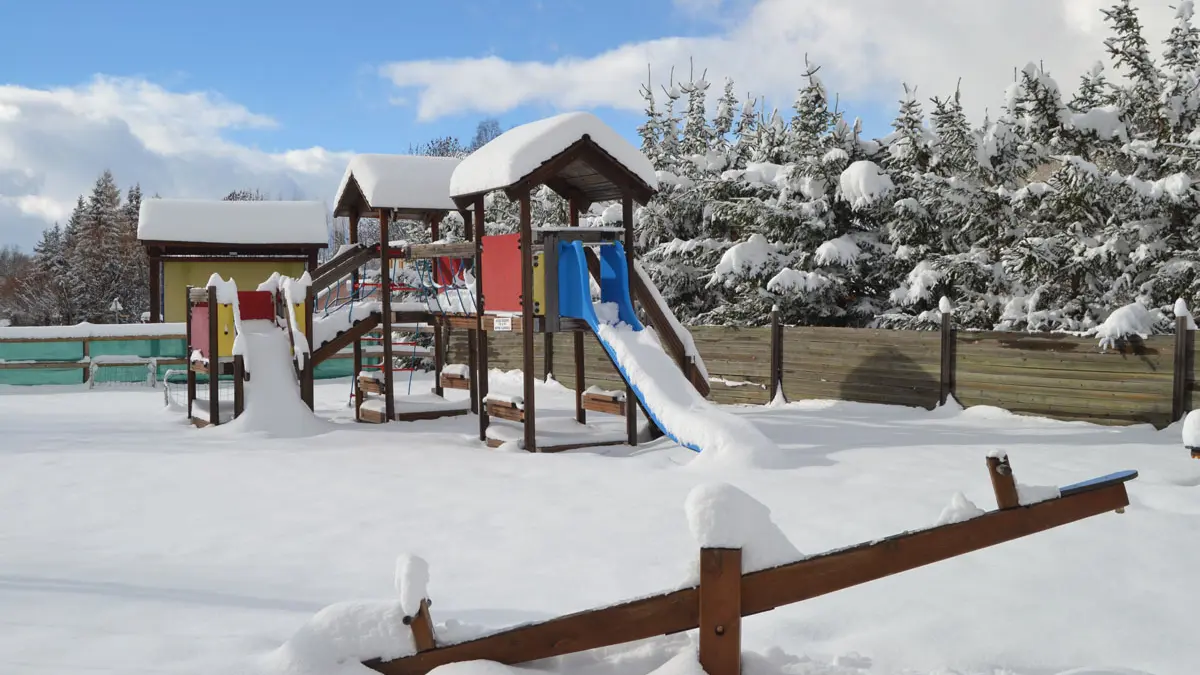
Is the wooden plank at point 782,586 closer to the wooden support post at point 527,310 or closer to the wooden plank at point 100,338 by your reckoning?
the wooden support post at point 527,310

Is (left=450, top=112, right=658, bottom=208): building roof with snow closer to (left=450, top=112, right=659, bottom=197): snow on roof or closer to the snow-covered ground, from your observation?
(left=450, top=112, right=659, bottom=197): snow on roof

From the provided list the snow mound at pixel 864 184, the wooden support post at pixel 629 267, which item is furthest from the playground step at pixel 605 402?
the snow mound at pixel 864 184

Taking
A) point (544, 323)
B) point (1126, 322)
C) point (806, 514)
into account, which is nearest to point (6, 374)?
point (544, 323)

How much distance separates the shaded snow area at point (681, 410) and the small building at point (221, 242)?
51.7ft

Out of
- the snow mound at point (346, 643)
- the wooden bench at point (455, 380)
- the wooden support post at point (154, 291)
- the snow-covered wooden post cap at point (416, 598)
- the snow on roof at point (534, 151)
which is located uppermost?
the snow on roof at point (534, 151)

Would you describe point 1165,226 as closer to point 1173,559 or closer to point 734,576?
point 1173,559

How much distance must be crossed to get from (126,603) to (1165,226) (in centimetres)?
1335

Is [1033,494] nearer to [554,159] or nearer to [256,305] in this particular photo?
[554,159]

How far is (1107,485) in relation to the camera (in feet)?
11.2

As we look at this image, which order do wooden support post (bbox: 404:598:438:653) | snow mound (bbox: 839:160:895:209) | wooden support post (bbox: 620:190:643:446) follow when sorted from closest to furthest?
wooden support post (bbox: 404:598:438:653)
wooden support post (bbox: 620:190:643:446)
snow mound (bbox: 839:160:895:209)

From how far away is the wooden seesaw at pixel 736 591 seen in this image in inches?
127

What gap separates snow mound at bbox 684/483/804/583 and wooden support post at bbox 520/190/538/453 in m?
7.22

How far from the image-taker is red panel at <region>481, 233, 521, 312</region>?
10.9 m

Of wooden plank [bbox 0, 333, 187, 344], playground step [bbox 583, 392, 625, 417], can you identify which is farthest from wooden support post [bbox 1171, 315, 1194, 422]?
wooden plank [bbox 0, 333, 187, 344]
